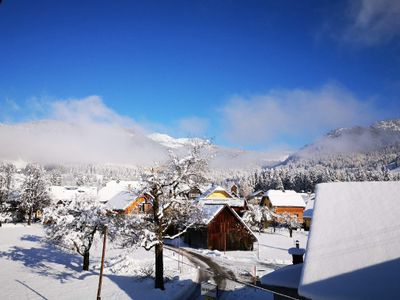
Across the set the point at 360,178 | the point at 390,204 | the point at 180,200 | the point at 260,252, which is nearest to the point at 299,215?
the point at 260,252

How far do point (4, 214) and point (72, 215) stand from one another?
55584mm

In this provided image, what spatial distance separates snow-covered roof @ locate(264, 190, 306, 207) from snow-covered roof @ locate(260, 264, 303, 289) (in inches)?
2823

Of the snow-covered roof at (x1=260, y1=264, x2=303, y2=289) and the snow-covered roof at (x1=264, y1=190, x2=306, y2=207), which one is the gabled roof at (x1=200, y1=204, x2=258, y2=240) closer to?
the snow-covered roof at (x1=260, y1=264, x2=303, y2=289)

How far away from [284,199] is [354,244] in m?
78.6

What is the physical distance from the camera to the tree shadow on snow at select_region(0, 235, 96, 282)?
1079 inches

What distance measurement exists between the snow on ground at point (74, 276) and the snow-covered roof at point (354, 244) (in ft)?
43.0

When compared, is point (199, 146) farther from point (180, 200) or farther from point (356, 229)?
point (356, 229)

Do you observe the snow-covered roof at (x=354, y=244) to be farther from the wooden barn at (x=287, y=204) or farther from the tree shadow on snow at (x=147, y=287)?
the wooden barn at (x=287, y=204)

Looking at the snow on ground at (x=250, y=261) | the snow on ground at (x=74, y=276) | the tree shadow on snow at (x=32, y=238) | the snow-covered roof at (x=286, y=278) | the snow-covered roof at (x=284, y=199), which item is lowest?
the snow on ground at (x=250, y=261)

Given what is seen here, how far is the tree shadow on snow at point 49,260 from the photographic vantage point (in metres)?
27.4

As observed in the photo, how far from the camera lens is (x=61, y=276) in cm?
2656

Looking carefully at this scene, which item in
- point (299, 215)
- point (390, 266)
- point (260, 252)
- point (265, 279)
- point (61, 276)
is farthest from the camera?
point (299, 215)

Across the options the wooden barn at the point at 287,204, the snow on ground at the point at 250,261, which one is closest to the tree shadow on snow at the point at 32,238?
the snow on ground at the point at 250,261

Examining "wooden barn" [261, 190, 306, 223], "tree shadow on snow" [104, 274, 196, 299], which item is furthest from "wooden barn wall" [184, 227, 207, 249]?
"wooden barn" [261, 190, 306, 223]
